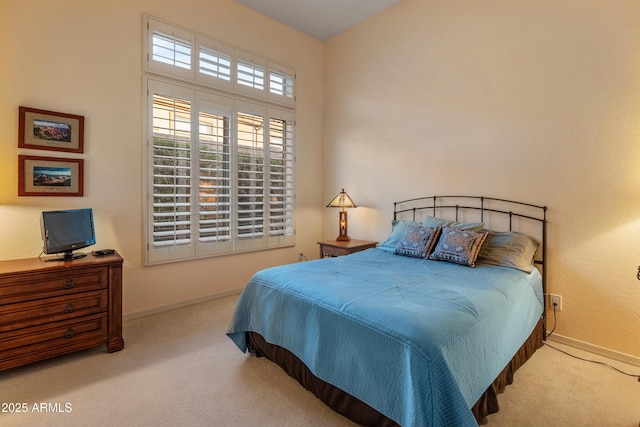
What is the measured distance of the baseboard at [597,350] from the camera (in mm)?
2299

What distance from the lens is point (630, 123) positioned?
2.30 metres

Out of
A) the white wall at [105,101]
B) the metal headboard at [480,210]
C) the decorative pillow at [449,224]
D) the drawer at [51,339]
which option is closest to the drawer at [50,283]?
the drawer at [51,339]

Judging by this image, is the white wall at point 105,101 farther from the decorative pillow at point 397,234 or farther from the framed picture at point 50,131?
the decorative pillow at point 397,234

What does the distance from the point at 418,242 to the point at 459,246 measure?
1.22 feet

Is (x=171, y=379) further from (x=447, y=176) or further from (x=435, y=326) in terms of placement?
(x=447, y=176)

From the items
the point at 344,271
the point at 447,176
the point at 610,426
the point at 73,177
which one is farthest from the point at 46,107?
the point at 610,426

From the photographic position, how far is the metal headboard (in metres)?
2.70

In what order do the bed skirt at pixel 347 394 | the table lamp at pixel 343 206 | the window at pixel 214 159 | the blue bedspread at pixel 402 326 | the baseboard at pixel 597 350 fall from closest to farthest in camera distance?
the blue bedspread at pixel 402 326 → the bed skirt at pixel 347 394 → the baseboard at pixel 597 350 → the window at pixel 214 159 → the table lamp at pixel 343 206

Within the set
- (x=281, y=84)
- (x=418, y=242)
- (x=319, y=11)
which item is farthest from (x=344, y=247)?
(x=319, y=11)

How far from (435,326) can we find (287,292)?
0.94 m

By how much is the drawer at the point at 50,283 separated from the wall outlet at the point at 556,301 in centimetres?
358

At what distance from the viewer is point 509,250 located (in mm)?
2562

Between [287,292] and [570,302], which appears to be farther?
[570,302]

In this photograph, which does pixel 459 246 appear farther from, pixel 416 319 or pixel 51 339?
pixel 51 339
